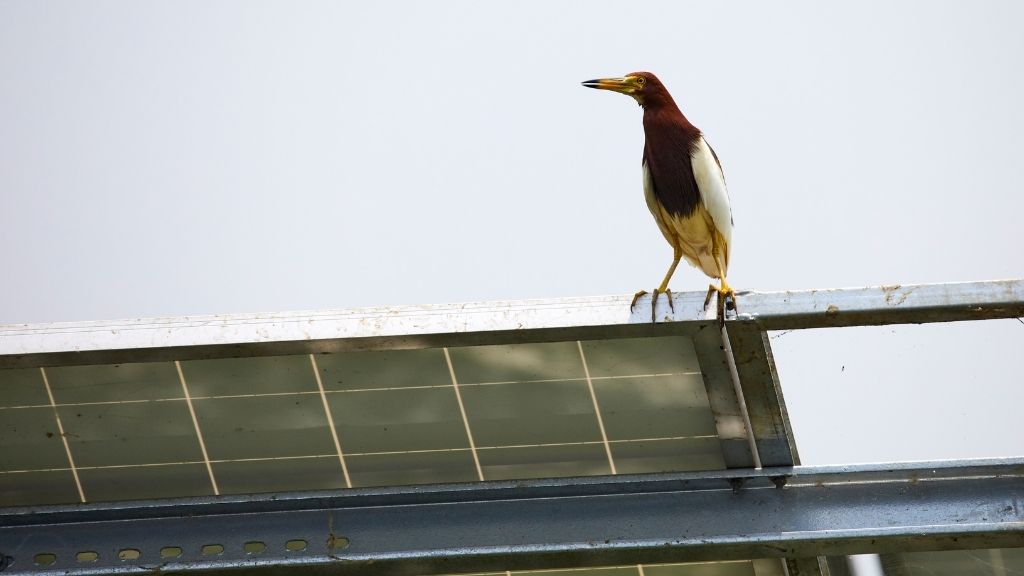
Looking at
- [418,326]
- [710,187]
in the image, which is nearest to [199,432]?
[418,326]

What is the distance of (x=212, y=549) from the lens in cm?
605

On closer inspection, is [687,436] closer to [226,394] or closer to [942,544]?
[942,544]

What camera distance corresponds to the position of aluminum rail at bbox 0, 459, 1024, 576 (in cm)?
562

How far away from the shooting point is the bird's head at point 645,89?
6.69 m

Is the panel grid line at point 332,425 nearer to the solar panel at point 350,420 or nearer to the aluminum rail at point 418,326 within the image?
the solar panel at point 350,420

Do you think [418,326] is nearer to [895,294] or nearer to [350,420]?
[350,420]

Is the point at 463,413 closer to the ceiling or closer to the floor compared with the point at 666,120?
closer to the floor

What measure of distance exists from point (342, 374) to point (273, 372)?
39 centimetres

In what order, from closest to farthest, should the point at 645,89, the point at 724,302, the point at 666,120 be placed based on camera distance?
the point at 724,302 → the point at 666,120 → the point at 645,89

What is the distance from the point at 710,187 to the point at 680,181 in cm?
19

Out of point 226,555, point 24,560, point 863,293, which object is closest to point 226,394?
point 226,555

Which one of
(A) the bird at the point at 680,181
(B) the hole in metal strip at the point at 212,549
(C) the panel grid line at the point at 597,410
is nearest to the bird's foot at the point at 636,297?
(C) the panel grid line at the point at 597,410

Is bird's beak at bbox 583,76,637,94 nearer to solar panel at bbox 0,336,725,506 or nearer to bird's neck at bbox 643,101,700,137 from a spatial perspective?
bird's neck at bbox 643,101,700,137

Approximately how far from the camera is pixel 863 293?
5.20m
